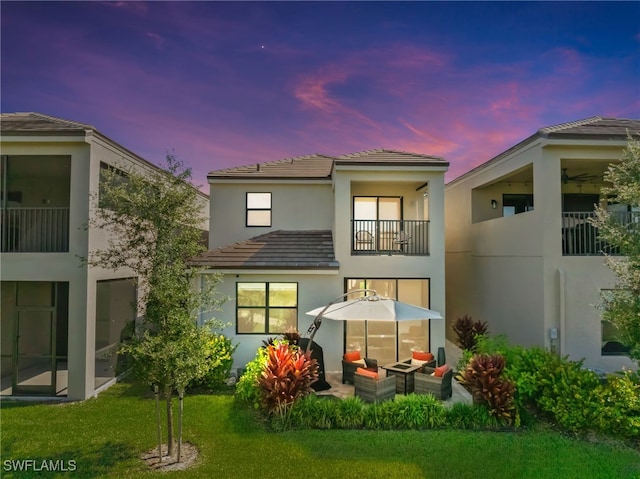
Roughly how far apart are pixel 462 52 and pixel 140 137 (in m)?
13.7

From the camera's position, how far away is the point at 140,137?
587 inches

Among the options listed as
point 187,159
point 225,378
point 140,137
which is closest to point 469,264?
point 225,378

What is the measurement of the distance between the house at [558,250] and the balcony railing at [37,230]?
14.7 metres

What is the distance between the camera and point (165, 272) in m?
6.40

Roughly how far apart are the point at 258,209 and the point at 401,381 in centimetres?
906

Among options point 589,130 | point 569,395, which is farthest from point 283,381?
point 589,130

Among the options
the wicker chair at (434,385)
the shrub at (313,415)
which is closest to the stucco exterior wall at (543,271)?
the wicker chair at (434,385)

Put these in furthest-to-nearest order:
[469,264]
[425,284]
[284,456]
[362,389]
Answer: [469,264] → [425,284] → [362,389] → [284,456]

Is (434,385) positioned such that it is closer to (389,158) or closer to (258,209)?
(389,158)

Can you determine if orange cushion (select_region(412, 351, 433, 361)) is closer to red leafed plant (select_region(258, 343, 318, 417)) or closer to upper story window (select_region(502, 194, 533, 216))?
red leafed plant (select_region(258, 343, 318, 417))

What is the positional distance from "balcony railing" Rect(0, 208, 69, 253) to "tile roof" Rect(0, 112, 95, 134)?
2.22 meters

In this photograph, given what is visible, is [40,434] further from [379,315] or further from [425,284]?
[425,284]

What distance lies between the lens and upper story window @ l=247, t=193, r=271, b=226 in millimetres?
15109

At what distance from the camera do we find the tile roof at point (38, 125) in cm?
962
